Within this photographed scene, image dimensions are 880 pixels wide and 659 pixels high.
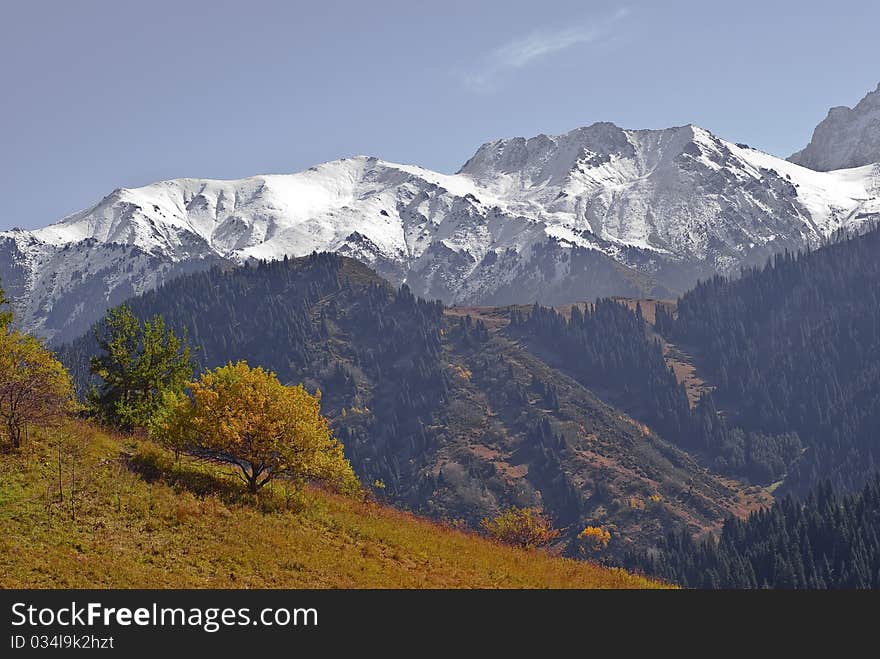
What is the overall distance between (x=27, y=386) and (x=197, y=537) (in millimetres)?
13927

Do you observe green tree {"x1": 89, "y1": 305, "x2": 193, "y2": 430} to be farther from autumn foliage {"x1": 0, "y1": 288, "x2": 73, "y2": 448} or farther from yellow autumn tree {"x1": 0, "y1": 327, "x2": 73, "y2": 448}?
yellow autumn tree {"x1": 0, "y1": 327, "x2": 73, "y2": 448}

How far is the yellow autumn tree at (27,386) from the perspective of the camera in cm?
4375

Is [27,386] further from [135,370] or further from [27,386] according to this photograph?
[135,370]

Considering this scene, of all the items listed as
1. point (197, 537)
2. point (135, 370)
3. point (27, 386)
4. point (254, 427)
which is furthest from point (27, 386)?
point (135, 370)

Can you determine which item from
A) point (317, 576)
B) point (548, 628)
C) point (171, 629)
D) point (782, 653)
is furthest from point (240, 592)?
point (782, 653)

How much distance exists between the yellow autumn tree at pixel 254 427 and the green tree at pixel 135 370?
51.1 feet

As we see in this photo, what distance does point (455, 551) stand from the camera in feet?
145

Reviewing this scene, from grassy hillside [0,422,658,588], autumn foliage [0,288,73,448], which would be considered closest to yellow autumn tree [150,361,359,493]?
grassy hillside [0,422,658,588]

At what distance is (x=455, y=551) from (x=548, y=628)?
618 inches

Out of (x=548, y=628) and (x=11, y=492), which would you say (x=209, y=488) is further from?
(x=548, y=628)

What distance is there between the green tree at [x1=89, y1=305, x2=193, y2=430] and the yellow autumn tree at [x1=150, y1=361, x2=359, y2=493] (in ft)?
51.1

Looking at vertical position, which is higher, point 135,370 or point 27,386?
point 135,370

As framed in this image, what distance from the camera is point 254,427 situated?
4416cm

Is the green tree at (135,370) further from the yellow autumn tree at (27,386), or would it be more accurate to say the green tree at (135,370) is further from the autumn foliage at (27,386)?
the yellow autumn tree at (27,386)
